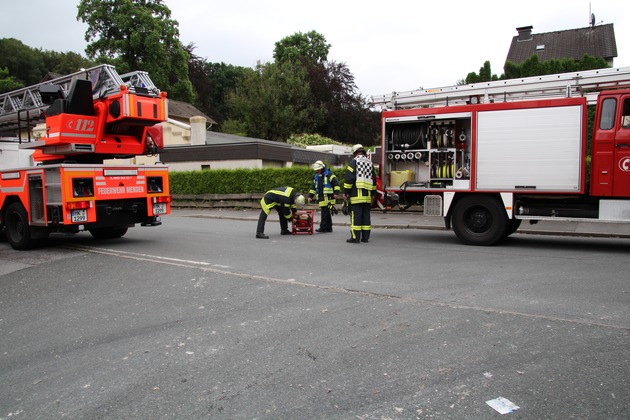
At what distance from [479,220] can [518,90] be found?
2.64 meters

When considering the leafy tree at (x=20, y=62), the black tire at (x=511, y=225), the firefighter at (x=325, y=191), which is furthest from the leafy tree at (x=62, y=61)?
the black tire at (x=511, y=225)

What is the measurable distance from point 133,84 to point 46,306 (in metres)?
5.47

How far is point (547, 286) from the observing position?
6.24 metres

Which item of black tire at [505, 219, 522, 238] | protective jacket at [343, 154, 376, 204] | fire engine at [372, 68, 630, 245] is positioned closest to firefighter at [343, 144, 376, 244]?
protective jacket at [343, 154, 376, 204]

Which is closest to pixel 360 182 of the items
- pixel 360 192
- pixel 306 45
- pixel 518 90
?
pixel 360 192

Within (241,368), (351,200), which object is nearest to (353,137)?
(351,200)

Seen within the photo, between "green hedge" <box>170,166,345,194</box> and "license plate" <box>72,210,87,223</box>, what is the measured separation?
1027cm

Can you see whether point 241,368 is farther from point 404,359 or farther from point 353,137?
point 353,137

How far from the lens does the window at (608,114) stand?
8836 mm

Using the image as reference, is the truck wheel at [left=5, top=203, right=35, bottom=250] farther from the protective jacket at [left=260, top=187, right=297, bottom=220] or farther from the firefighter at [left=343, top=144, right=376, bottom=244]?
the firefighter at [left=343, top=144, right=376, bottom=244]

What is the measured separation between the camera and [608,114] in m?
8.88

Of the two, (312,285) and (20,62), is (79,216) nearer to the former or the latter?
(312,285)

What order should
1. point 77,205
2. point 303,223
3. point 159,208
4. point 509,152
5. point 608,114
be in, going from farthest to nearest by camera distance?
1. point 303,223
2. point 159,208
3. point 509,152
4. point 77,205
5. point 608,114

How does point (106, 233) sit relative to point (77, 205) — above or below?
below
